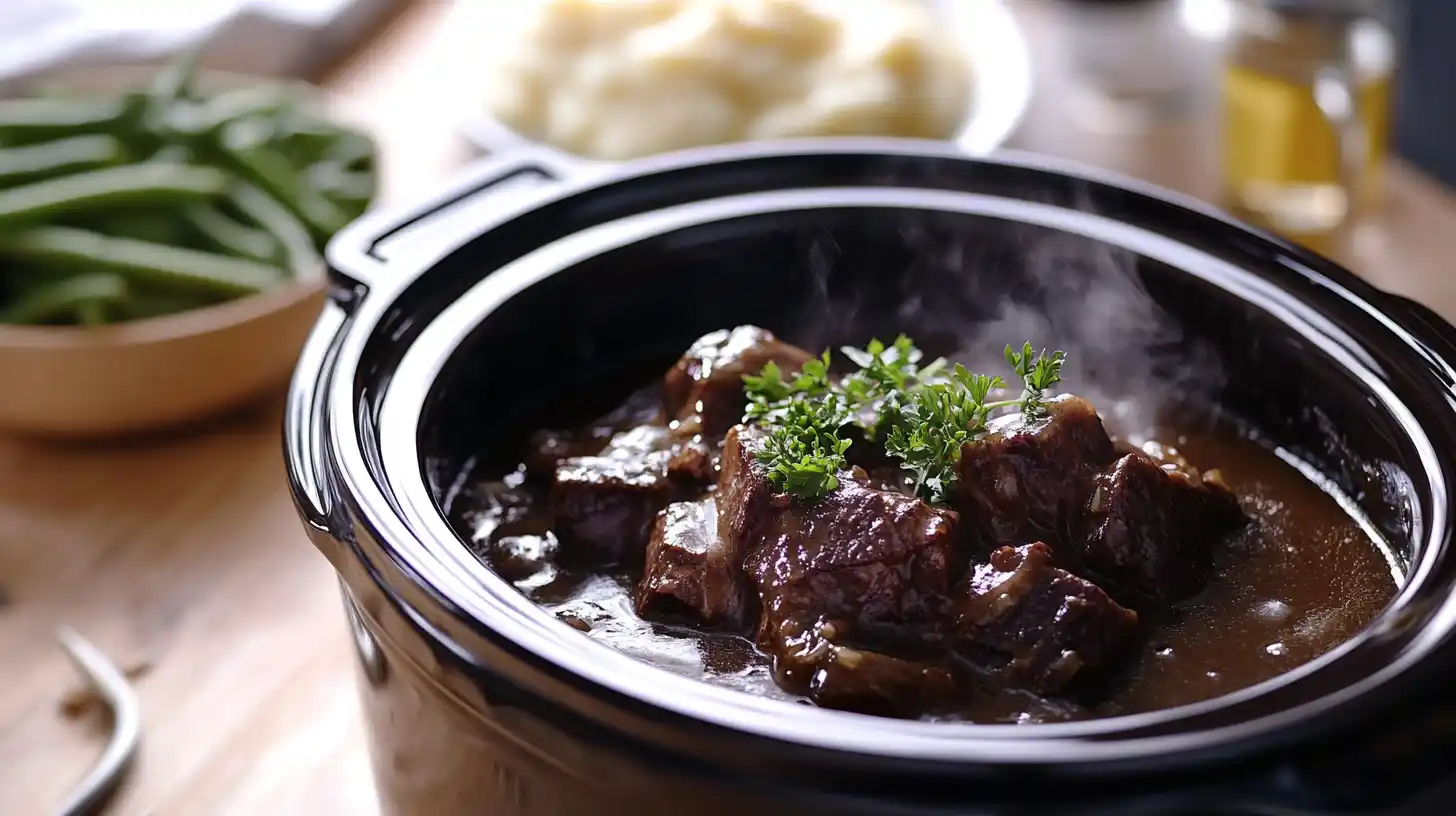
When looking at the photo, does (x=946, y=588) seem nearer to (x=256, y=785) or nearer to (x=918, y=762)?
(x=918, y=762)

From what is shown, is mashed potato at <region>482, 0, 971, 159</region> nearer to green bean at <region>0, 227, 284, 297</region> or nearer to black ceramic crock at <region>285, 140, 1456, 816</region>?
green bean at <region>0, 227, 284, 297</region>

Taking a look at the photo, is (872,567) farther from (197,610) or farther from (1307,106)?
(1307,106)

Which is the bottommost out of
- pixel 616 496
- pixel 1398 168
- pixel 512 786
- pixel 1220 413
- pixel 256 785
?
pixel 256 785

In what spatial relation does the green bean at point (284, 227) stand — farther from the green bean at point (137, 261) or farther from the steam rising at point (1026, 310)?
the steam rising at point (1026, 310)

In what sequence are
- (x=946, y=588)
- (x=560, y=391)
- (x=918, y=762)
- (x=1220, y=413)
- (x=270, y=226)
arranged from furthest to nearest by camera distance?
(x=270, y=226) < (x=560, y=391) < (x=1220, y=413) < (x=946, y=588) < (x=918, y=762)

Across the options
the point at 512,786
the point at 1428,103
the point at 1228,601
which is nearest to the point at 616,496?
the point at 512,786

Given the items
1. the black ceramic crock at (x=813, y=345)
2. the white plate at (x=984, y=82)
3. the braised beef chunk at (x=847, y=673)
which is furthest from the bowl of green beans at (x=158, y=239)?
the braised beef chunk at (x=847, y=673)
